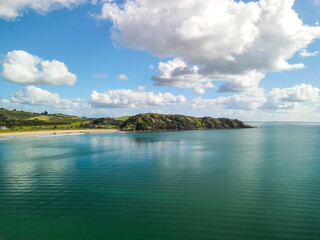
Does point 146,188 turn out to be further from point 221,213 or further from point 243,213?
point 243,213

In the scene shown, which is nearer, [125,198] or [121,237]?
[121,237]

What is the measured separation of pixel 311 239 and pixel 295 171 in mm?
33994

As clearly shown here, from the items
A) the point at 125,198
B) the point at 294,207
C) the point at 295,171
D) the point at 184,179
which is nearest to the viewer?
the point at 294,207

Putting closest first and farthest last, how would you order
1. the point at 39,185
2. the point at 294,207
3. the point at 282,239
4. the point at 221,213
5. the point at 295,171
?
the point at 282,239
the point at 221,213
the point at 294,207
the point at 39,185
the point at 295,171

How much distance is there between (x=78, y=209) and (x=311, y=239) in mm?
29369

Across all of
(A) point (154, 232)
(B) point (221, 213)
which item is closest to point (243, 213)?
(B) point (221, 213)

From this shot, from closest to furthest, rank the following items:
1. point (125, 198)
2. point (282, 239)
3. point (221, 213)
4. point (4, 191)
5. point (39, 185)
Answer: point (282, 239), point (221, 213), point (125, 198), point (4, 191), point (39, 185)

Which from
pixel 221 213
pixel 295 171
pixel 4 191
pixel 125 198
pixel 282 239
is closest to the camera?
pixel 282 239

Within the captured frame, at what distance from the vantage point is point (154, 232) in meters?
21.4

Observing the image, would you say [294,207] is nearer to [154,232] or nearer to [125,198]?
[154,232]

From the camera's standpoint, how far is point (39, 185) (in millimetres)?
37750

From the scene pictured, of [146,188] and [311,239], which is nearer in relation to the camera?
[311,239]

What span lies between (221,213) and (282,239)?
24.1ft

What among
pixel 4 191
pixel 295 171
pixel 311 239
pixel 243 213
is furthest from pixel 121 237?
pixel 295 171
